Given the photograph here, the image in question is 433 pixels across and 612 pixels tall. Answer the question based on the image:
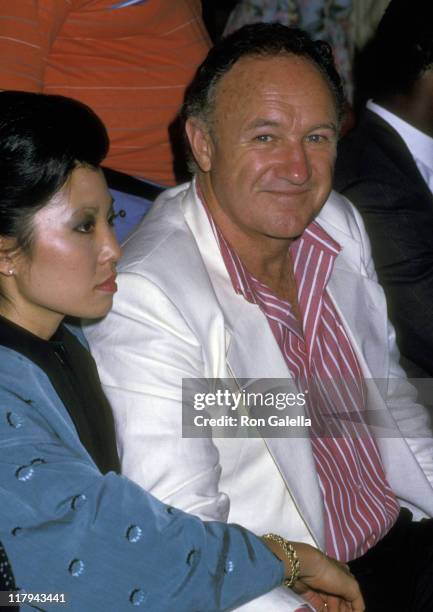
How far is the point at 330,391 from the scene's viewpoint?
208 centimetres

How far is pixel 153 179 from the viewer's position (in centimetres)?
228

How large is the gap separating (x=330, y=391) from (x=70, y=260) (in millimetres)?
711

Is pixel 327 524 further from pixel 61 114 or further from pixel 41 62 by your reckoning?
pixel 41 62

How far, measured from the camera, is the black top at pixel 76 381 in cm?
159

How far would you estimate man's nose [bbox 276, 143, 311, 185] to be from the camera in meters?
1.99

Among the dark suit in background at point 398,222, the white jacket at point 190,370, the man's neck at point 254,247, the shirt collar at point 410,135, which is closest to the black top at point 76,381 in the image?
the white jacket at point 190,370

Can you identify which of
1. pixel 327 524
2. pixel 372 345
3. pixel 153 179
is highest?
pixel 153 179

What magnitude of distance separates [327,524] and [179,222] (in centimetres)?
67

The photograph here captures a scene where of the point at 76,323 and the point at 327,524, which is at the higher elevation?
the point at 76,323

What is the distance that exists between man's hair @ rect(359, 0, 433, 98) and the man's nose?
2.07ft

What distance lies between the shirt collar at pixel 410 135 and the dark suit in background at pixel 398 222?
1.3 inches

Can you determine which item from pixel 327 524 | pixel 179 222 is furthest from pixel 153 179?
pixel 327 524

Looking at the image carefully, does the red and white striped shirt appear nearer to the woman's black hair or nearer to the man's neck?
the man's neck

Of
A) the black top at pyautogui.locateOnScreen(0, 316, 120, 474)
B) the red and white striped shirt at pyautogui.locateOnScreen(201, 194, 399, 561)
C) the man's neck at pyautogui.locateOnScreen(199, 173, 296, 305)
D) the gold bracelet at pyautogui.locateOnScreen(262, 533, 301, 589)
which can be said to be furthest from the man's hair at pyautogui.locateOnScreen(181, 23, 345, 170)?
the gold bracelet at pyautogui.locateOnScreen(262, 533, 301, 589)
